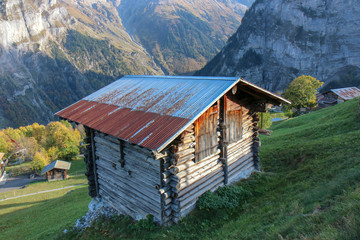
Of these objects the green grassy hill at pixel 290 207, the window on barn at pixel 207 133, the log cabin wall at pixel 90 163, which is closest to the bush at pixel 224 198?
the green grassy hill at pixel 290 207

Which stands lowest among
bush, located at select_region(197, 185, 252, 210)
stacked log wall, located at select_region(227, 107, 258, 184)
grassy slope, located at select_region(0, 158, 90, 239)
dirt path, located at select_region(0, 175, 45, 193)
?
dirt path, located at select_region(0, 175, 45, 193)

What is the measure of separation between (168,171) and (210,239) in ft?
9.71

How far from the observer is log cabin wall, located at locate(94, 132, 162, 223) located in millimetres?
10062

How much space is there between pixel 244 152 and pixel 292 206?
5156 mm

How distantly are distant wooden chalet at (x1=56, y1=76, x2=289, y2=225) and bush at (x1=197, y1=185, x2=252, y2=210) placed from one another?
34 cm

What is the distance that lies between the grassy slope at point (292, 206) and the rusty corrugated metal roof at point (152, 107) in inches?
159

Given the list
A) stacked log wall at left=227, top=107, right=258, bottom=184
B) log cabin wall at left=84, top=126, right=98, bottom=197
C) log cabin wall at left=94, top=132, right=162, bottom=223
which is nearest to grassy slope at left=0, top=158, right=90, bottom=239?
log cabin wall at left=84, top=126, right=98, bottom=197

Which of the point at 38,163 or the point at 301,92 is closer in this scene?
the point at 301,92

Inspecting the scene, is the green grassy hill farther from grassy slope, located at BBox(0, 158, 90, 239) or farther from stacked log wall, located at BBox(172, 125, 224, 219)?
grassy slope, located at BBox(0, 158, 90, 239)

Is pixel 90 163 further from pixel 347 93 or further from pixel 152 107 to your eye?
pixel 347 93

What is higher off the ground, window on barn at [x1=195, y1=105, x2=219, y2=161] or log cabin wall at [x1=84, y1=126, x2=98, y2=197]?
window on barn at [x1=195, y1=105, x2=219, y2=161]

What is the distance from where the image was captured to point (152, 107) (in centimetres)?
1066

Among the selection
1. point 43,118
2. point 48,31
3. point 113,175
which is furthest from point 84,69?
point 113,175

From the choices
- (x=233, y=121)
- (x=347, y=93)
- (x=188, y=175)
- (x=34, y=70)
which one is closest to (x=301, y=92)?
(x=347, y=93)
